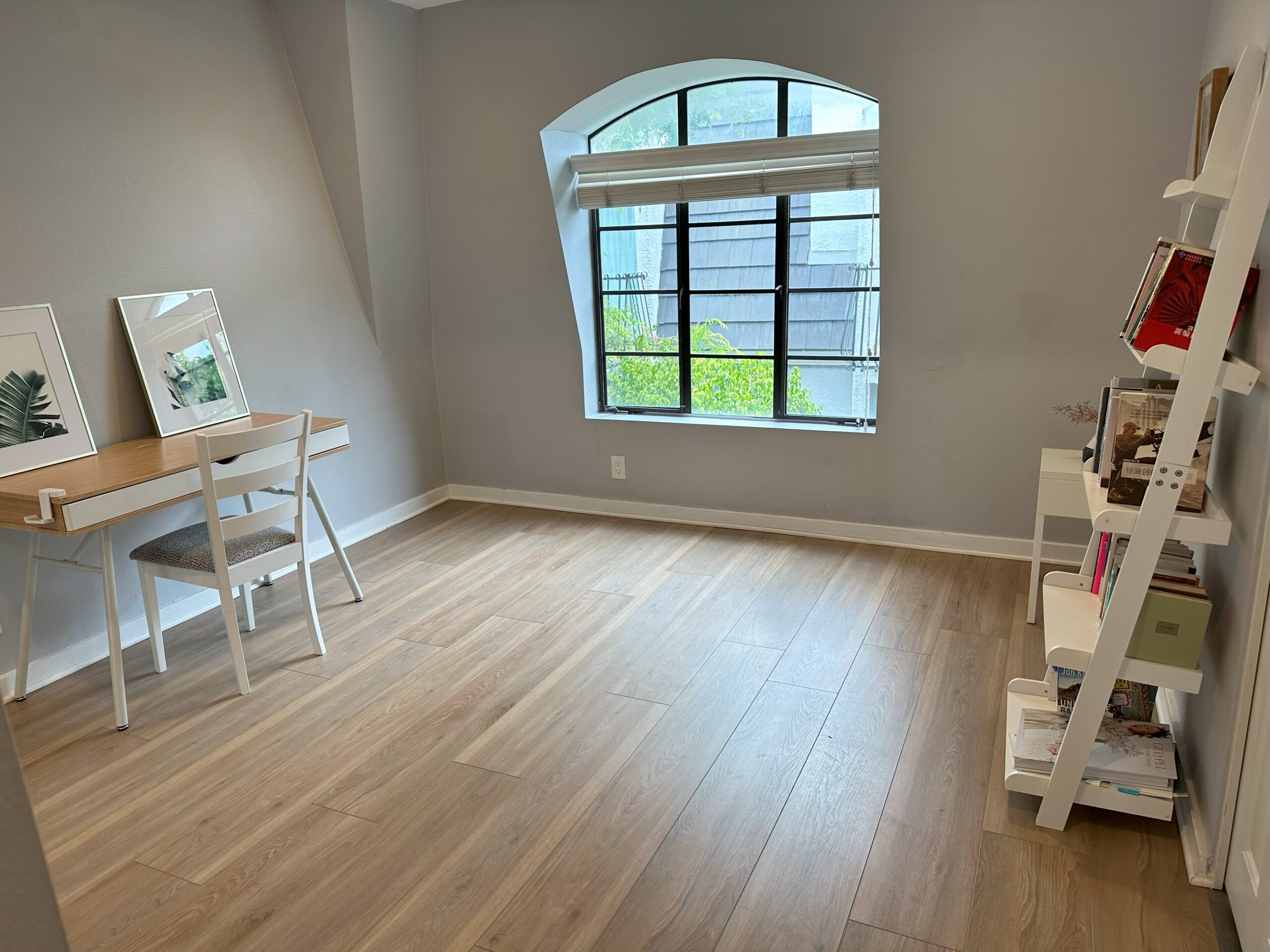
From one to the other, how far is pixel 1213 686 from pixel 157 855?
2.51 meters

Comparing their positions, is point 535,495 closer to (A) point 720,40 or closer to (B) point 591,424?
(B) point 591,424

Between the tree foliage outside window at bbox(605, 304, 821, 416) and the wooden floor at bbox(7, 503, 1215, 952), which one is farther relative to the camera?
the tree foliage outside window at bbox(605, 304, 821, 416)

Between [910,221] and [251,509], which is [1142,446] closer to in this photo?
[910,221]

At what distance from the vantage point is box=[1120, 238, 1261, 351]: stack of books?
186 cm

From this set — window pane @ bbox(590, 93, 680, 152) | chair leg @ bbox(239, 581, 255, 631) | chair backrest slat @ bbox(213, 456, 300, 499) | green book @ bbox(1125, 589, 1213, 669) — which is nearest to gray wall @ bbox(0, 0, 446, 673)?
chair leg @ bbox(239, 581, 255, 631)

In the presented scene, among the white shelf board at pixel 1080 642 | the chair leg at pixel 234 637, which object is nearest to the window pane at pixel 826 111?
the white shelf board at pixel 1080 642

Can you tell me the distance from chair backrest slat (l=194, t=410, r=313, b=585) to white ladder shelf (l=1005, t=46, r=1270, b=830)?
233 cm

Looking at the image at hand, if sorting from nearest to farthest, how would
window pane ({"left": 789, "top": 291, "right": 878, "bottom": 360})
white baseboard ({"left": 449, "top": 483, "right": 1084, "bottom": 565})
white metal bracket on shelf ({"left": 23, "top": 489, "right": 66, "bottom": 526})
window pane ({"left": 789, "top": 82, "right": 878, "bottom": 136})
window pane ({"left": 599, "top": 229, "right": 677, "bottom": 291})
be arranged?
white metal bracket on shelf ({"left": 23, "top": 489, "right": 66, "bottom": 526}) → white baseboard ({"left": 449, "top": 483, "right": 1084, "bottom": 565}) → window pane ({"left": 789, "top": 82, "right": 878, "bottom": 136}) → window pane ({"left": 789, "top": 291, "right": 878, "bottom": 360}) → window pane ({"left": 599, "top": 229, "right": 677, "bottom": 291})

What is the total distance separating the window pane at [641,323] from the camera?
447 cm

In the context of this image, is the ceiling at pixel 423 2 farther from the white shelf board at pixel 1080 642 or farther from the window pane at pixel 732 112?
the white shelf board at pixel 1080 642

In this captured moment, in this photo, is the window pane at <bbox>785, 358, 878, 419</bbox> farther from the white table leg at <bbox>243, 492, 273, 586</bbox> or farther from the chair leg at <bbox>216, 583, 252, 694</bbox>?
the chair leg at <bbox>216, 583, 252, 694</bbox>

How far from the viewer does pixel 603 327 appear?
4621 mm

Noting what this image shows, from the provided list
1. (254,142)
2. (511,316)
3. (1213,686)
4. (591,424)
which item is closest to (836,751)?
(1213,686)

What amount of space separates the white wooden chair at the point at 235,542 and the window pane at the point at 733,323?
2059 mm
